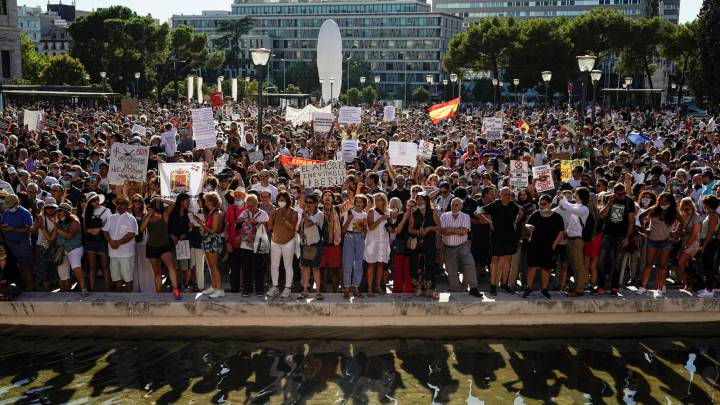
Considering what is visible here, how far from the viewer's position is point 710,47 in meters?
38.1

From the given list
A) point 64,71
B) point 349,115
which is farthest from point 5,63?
point 349,115

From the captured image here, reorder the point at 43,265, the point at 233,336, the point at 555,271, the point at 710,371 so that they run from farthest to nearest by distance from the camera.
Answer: the point at 555,271 → the point at 43,265 → the point at 233,336 → the point at 710,371

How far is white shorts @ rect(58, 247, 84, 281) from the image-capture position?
1052 centimetres

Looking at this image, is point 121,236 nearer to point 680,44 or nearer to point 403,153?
point 403,153

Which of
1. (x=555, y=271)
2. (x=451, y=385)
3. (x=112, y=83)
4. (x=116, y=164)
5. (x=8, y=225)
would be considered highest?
(x=112, y=83)

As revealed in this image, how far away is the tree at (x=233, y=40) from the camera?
134 metres

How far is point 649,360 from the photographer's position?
9586mm

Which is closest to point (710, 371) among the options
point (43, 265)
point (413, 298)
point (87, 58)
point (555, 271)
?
point (555, 271)

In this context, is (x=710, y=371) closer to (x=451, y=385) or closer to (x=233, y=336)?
(x=451, y=385)

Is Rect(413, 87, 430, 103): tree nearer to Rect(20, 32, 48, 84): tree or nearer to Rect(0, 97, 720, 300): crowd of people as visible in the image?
Rect(20, 32, 48, 84): tree

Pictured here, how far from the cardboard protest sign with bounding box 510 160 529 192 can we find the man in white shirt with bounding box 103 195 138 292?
6024 mm

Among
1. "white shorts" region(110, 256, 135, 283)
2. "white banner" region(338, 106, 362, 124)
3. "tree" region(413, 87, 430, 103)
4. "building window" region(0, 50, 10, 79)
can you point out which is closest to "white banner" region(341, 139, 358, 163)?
"white banner" region(338, 106, 362, 124)

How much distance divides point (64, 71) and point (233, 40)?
6406cm

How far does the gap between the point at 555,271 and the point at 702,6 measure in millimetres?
33073
